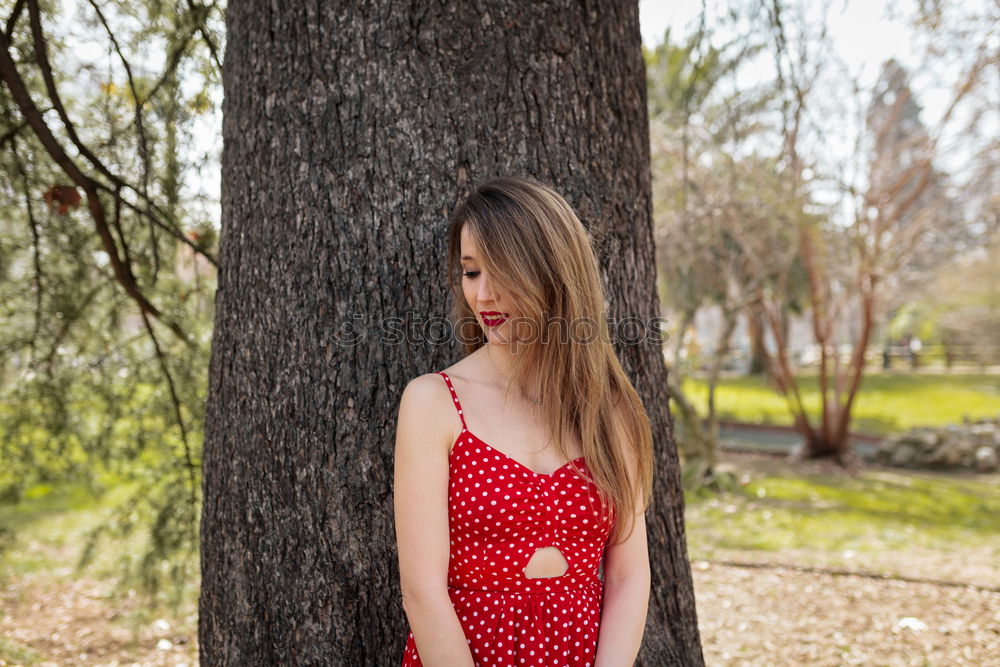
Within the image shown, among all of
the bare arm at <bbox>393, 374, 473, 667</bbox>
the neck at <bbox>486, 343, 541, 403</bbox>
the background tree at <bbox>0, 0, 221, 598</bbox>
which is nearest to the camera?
the bare arm at <bbox>393, 374, 473, 667</bbox>

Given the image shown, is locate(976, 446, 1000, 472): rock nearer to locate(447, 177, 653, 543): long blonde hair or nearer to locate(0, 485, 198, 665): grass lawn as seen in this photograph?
locate(0, 485, 198, 665): grass lawn

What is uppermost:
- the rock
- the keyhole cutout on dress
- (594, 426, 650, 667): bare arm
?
the keyhole cutout on dress

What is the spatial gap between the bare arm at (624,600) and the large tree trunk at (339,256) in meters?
0.52

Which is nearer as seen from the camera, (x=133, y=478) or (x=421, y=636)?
(x=421, y=636)

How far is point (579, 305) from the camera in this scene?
1.54 m

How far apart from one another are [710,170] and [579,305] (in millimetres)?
7048

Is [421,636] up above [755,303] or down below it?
below

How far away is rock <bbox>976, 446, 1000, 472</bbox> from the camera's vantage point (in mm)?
10750

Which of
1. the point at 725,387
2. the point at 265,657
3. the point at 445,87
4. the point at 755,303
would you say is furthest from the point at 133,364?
the point at 725,387

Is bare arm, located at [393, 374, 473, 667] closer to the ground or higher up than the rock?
higher up

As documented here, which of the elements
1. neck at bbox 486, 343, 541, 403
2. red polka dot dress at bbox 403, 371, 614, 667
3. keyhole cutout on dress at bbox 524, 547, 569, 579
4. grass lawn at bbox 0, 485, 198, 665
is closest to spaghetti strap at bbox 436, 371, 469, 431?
red polka dot dress at bbox 403, 371, 614, 667

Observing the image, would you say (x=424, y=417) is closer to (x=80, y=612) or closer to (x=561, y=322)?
(x=561, y=322)

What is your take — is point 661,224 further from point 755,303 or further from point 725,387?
point 725,387

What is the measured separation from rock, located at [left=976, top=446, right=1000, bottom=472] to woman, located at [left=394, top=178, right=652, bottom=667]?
1140 cm
